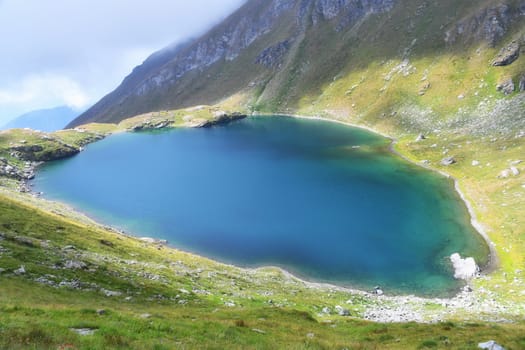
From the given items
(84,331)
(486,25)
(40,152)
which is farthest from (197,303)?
(486,25)

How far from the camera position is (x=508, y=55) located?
141000 millimetres

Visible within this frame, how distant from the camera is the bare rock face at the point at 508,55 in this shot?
139375 mm

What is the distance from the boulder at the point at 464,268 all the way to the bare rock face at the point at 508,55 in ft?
393

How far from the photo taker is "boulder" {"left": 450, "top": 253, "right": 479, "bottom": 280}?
53.2m

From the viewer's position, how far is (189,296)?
3631cm

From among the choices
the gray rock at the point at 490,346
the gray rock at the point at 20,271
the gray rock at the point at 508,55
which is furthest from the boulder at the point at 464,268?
the gray rock at the point at 508,55

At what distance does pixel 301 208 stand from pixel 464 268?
36.3 meters

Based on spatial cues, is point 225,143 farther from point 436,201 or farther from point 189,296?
point 189,296

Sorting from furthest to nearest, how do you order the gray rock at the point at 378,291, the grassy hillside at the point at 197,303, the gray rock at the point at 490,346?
the gray rock at the point at 378,291 → the gray rock at the point at 490,346 → the grassy hillside at the point at 197,303

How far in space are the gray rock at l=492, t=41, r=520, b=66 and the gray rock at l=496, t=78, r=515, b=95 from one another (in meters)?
14.4

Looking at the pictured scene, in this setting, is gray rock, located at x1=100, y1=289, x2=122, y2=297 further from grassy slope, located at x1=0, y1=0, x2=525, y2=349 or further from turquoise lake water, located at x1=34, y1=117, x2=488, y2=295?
turquoise lake water, located at x1=34, y1=117, x2=488, y2=295

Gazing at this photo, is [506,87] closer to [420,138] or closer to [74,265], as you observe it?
[420,138]

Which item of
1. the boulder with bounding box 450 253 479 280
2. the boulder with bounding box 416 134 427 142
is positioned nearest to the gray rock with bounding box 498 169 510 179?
the boulder with bounding box 450 253 479 280

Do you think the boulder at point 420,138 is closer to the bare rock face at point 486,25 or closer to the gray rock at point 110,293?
the bare rock face at point 486,25
